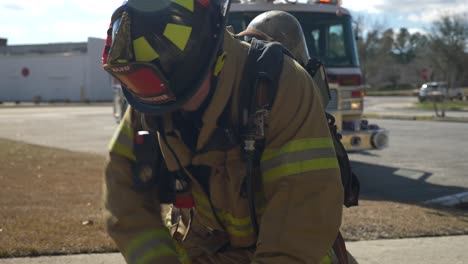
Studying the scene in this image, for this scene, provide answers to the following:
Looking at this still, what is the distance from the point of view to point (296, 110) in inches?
74.7

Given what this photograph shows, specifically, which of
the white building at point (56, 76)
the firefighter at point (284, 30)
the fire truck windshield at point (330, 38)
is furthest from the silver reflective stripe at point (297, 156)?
the white building at point (56, 76)

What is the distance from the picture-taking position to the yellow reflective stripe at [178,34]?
1.82 m

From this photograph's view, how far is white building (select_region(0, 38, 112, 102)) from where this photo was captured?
5662cm

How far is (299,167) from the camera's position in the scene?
6.05 ft

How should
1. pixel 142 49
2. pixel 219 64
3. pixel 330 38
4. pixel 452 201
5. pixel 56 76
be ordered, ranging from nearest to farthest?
1. pixel 142 49
2. pixel 219 64
3. pixel 452 201
4. pixel 330 38
5. pixel 56 76

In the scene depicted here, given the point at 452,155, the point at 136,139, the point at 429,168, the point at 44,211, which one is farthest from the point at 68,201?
the point at 452,155

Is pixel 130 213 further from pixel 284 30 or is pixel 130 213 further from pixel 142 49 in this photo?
pixel 284 30

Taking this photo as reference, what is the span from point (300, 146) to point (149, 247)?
2.06 feet

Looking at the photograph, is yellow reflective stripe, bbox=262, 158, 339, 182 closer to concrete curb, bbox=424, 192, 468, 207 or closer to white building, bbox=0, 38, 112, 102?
concrete curb, bbox=424, 192, 468, 207

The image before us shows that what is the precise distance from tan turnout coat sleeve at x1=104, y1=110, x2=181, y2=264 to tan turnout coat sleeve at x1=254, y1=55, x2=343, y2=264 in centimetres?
40

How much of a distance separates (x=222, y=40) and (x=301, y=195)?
513 mm

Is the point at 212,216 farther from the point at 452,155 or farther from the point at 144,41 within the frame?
the point at 452,155

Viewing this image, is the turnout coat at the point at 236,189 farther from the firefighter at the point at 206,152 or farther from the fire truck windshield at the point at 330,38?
the fire truck windshield at the point at 330,38

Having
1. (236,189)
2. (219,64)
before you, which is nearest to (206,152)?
(236,189)
